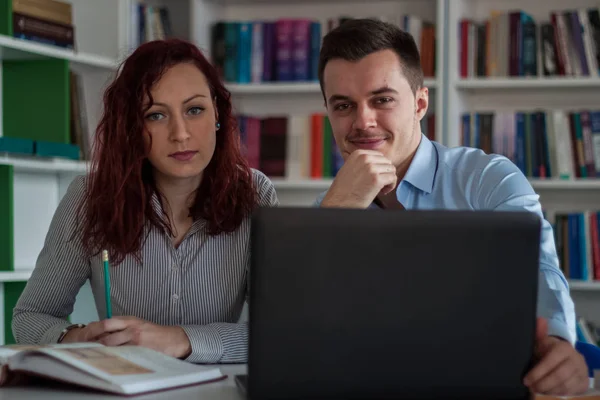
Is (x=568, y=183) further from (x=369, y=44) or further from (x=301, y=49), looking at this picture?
(x=369, y=44)

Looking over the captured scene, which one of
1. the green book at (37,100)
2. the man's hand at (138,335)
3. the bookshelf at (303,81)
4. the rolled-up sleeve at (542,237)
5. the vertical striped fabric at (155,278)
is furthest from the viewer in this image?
the bookshelf at (303,81)

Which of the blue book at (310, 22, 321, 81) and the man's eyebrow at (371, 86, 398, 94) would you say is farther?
the blue book at (310, 22, 321, 81)

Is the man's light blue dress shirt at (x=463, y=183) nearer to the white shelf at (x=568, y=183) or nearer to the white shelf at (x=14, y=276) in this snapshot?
the white shelf at (x=568, y=183)

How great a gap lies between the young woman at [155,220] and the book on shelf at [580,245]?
1.66 m

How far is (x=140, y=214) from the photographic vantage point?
173cm

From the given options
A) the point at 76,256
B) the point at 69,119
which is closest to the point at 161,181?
the point at 76,256

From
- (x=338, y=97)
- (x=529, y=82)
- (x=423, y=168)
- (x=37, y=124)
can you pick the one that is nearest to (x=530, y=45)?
(x=529, y=82)

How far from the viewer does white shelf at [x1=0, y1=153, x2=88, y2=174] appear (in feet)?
8.74

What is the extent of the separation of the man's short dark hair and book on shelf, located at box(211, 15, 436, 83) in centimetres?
144

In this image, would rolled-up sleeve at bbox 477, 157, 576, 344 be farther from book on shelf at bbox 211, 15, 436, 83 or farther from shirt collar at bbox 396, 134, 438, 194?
book on shelf at bbox 211, 15, 436, 83

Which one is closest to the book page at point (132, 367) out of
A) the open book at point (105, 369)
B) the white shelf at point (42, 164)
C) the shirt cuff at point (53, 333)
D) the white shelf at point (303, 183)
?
the open book at point (105, 369)

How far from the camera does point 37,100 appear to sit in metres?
2.90

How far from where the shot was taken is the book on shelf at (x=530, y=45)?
3.00 meters

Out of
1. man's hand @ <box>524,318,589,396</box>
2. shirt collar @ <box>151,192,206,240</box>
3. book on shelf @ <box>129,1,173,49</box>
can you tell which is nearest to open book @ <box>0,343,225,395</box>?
man's hand @ <box>524,318,589,396</box>
